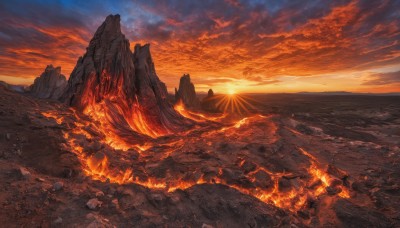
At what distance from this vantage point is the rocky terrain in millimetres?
8473

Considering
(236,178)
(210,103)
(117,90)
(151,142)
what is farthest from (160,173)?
(210,103)

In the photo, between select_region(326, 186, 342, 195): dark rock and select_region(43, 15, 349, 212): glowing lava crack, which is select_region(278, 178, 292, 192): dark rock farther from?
select_region(326, 186, 342, 195): dark rock

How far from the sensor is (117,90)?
26906 mm

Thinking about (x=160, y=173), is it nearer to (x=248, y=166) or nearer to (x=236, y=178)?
(x=236, y=178)

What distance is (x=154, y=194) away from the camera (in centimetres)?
1038

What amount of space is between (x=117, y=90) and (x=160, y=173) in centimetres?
1666

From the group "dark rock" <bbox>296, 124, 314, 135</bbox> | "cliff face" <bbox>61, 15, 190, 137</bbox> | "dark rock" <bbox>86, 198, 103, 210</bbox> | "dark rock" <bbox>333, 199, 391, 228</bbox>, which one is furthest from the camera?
"dark rock" <bbox>296, 124, 314, 135</bbox>

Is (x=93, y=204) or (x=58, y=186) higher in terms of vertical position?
(x=58, y=186)

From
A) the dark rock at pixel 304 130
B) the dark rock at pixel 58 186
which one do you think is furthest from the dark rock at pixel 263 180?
the dark rock at pixel 304 130

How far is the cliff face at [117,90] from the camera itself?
24.2 meters

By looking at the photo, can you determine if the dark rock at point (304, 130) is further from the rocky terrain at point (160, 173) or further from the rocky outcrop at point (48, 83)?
the rocky outcrop at point (48, 83)

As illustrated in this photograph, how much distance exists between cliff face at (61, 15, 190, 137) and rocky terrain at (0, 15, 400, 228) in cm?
17

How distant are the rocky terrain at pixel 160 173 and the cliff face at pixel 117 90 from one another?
17 cm

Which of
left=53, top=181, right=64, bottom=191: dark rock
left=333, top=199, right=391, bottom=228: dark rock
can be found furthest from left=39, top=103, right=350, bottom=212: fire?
left=53, top=181, right=64, bottom=191: dark rock
